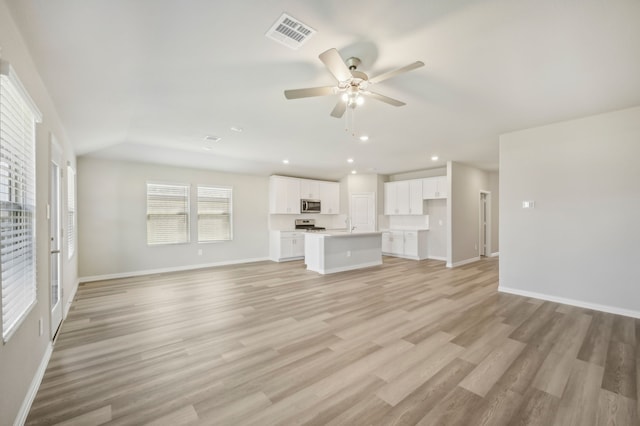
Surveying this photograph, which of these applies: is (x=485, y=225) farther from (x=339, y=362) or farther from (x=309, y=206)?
(x=339, y=362)

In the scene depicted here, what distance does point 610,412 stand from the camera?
182 centimetres

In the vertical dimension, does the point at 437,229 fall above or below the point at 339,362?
above

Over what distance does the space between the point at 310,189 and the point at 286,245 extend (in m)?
2.00

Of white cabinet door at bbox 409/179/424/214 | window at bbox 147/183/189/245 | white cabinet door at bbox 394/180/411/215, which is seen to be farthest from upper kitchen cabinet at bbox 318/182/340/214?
window at bbox 147/183/189/245

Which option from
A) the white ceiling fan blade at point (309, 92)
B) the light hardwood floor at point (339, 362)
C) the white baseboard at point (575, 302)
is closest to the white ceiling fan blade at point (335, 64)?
the white ceiling fan blade at point (309, 92)

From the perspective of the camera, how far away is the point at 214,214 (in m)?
6.95

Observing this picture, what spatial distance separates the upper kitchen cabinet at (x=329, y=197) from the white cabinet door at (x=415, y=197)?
2.38 m

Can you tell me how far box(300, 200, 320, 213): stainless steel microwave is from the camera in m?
8.25

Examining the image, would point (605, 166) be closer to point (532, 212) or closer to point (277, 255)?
point (532, 212)

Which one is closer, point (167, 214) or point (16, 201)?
point (16, 201)

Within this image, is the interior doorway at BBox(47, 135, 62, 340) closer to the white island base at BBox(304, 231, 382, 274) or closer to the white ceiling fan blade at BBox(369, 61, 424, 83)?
the white ceiling fan blade at BBox(369, 61, 424, 83)

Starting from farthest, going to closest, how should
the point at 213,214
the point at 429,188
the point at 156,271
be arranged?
1. the point at 429,188
2. the point at 213,214
3. the point at 156,271

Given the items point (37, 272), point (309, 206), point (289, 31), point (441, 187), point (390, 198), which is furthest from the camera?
point (390, 198)

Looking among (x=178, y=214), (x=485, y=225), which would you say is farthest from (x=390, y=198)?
(x=178, y=214)
